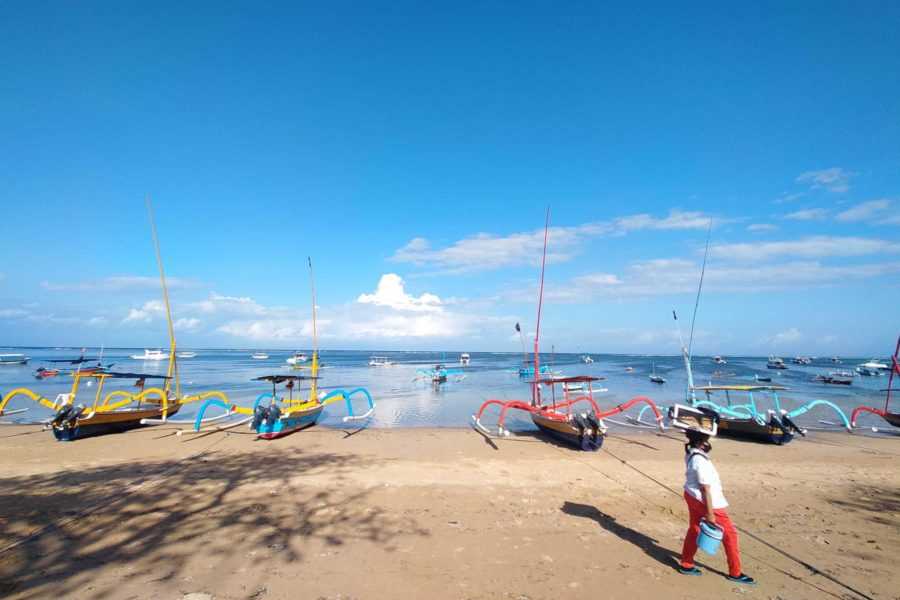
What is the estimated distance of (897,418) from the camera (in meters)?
20.6

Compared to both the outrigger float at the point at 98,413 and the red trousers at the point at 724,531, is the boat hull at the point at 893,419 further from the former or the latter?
the outrigger float at the point at 98,413

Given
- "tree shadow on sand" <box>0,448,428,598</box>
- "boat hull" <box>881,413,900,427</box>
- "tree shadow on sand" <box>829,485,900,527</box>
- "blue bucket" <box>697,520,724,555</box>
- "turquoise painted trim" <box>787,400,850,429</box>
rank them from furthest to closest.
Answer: "boat hull" <box>881,413,900,427</box> → "turquoise painted trim" <box>787,400,850,429</box> → "tree shadow on sand" <box>829,485,900,527</box> → "tree shadow on sand" <box>0,448,428,598</box> → "blue bucket" <box>697,520,724,555</box>

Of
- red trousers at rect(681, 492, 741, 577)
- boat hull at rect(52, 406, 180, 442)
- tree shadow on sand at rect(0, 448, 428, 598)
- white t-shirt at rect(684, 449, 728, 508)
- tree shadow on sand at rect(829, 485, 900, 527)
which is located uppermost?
white t-shirt at rect(684, 449, 728, 508)

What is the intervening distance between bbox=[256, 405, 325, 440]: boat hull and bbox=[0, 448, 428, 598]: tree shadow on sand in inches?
160

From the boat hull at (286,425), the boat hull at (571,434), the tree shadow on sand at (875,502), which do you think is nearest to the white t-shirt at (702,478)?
the tree shadow on sand at (875,502)

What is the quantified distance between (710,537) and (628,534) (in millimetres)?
2376

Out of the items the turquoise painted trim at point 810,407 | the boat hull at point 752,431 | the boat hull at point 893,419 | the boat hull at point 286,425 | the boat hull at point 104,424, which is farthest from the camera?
the boat hull at point 893,419

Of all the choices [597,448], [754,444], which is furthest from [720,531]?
[754,444]

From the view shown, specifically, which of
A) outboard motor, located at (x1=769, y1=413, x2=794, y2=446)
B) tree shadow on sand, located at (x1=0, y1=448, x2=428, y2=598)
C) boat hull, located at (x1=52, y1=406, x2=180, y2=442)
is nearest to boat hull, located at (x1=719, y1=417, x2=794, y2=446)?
outboard motor, located at (x1=769, y1=413, x2=794, y2=446)

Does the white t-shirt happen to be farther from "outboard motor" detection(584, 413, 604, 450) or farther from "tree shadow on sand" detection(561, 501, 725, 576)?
"outboard motor" detection(584, 413, 604, 450)

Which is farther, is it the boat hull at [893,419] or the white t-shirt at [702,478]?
the boat hull at [893,419]

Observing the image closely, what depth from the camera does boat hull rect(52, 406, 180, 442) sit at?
15498 millimetres

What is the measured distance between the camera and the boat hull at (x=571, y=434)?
47.8 ft

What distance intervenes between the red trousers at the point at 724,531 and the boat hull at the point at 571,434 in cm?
854
